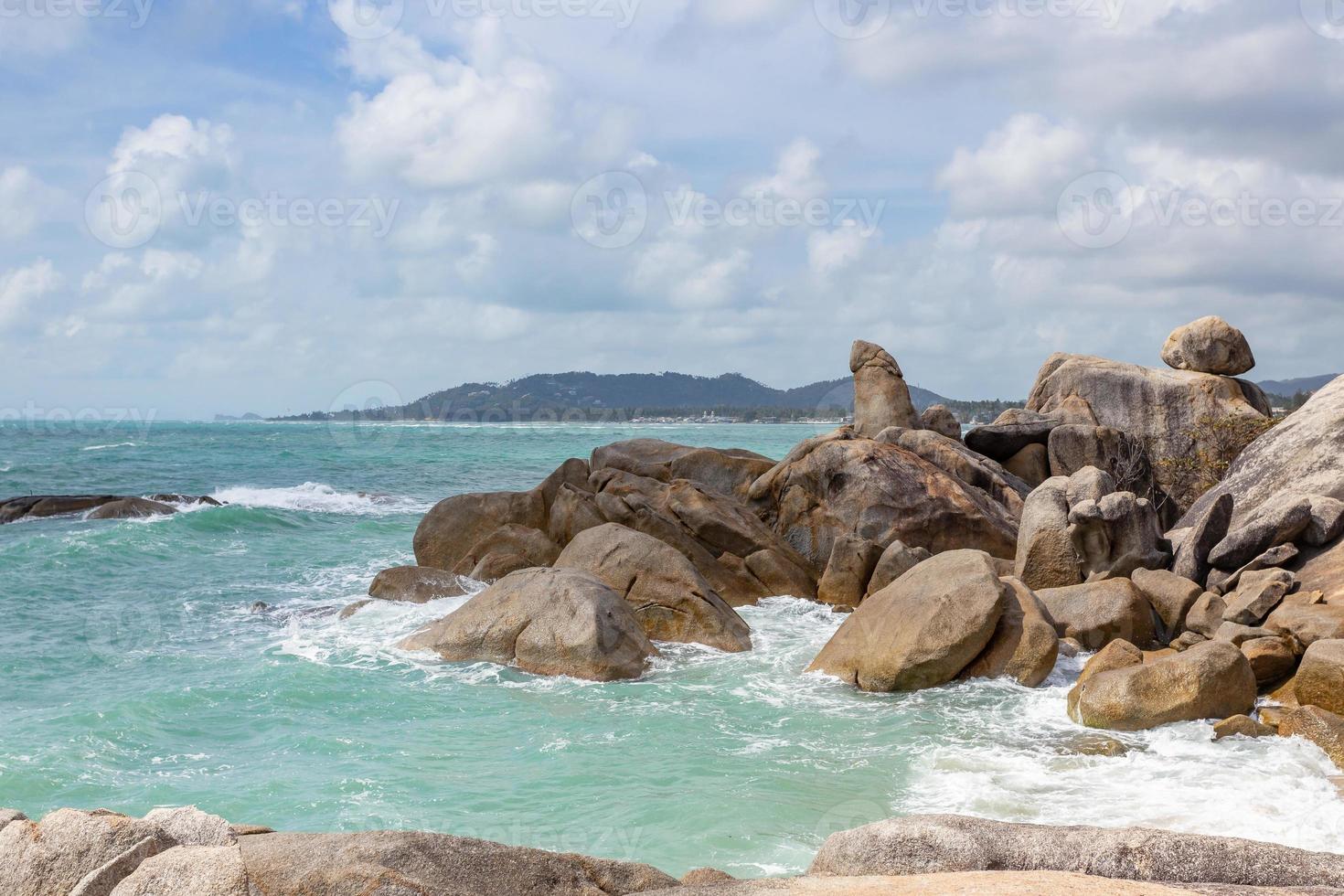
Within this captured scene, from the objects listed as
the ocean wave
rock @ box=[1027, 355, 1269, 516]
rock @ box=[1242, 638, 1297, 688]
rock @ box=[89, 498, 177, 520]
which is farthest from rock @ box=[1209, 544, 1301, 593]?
rock @ box=[89, 498, 177, 520]

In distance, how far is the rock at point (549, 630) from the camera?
13.2m

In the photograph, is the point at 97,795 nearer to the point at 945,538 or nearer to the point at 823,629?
the point at 823,629

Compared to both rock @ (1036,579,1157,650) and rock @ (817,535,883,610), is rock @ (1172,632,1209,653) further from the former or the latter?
rock @ (817,535,883,610)

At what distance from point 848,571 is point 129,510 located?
2657 cm

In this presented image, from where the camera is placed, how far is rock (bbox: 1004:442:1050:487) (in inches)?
931

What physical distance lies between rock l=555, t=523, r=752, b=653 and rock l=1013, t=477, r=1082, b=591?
473 cm

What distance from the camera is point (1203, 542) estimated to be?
14.7 metres

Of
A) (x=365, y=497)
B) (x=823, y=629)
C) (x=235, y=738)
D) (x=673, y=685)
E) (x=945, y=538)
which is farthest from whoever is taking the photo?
(x=365, y=497)

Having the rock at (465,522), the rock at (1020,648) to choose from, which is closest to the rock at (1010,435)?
the rock at (465,522)

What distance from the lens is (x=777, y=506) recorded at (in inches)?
832

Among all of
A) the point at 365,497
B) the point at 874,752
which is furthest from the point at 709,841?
the point at 365,497

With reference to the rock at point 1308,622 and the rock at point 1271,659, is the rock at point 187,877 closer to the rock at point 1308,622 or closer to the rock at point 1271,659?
the rock at point 1271,659

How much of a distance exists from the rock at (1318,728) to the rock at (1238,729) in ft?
0.65

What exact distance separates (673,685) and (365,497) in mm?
30405
